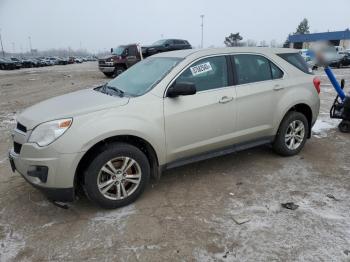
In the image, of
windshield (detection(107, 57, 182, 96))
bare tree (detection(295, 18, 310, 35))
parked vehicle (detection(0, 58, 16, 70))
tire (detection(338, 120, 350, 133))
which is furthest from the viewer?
bare tree (detection(295, 18, 310, 35))

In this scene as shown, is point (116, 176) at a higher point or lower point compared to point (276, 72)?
lower

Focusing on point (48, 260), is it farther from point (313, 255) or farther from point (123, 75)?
point (123, 75)

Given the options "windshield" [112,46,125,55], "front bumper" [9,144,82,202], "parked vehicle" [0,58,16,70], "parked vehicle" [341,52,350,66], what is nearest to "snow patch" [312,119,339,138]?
"front bumper" [9,144,82,202]

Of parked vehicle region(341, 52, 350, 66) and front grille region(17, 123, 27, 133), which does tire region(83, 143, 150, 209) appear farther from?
parked vehicle region(341, 52, 350, 66)

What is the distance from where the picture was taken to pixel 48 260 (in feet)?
9.32

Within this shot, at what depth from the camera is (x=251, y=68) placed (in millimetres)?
4578

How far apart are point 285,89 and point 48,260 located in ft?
12.4

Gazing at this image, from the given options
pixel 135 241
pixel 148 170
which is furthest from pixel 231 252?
pixel 148 170

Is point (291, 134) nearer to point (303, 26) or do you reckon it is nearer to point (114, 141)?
point (114, 141)

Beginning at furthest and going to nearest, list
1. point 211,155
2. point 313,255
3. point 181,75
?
1. point 211,155
2. point 181,75
3. point 313,255

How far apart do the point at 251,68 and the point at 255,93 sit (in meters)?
0.39


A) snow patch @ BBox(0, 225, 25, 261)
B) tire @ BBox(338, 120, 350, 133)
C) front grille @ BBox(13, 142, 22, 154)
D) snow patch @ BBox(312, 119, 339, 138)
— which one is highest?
front grille @ BBox(13, 142, 22, 154)

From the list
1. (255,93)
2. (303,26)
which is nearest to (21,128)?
(255,93)

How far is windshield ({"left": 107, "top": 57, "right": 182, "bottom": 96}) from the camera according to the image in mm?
3955
